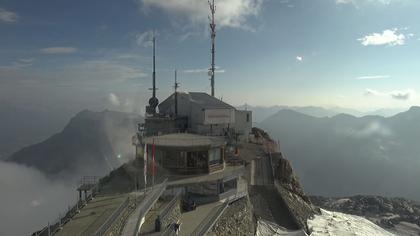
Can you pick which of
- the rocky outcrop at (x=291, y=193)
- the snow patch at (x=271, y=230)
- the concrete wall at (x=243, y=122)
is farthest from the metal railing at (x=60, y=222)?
the concrete wall at (x=243, y=122)

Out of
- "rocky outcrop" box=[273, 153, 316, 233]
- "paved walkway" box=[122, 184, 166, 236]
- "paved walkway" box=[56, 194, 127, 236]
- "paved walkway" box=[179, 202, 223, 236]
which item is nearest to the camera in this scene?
"paved walkway" box=[56, 194, 127, 236]

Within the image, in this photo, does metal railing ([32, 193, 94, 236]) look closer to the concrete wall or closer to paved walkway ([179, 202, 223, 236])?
paved walkway ([179, 202, 223, 236])

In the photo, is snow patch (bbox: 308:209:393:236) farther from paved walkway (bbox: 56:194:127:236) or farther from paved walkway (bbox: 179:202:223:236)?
paved walkway (bbox: 56:194:127:236)

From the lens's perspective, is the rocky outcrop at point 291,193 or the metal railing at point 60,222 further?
the rocky outcrop at point 291,193

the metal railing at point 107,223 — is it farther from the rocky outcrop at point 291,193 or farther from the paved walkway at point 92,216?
the rocky outcrop at point 291,193

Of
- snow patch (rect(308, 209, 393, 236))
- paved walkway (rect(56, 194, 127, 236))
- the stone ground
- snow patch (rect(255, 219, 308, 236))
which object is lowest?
snow patch (rect(308, 209, 393, 236))

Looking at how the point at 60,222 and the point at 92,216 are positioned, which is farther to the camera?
the point at 92,216

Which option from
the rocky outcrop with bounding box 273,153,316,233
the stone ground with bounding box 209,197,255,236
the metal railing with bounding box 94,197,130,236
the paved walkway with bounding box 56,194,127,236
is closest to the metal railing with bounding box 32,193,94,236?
the paved walkway with bounding box 56,194,127,236

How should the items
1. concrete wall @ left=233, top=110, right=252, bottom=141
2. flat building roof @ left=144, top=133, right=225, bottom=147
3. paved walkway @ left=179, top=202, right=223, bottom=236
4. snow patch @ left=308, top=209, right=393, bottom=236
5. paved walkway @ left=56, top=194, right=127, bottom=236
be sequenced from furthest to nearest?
1. concrete wall @ left=233, top=110, right=252, bottom=141
2. snow patch @ left=308, top=209, right=393, bottom=236
3. flat building roof @ left=144, top=133, right=225, bottom=147
4. paved walkway @ left=179, top=202, right=223, bottom=236
5. paved walkway @ left=56, top=194, right=127, bottom=236

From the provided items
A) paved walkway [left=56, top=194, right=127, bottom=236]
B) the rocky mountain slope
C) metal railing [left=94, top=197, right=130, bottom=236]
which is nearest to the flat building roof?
paved walkway [left=56, top=194, right=127, bottom=236]

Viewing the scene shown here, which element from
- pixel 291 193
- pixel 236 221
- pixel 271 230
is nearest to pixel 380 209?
pixel 291 193

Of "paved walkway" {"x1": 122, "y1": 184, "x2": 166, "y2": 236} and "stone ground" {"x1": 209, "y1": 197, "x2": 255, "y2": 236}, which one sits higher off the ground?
"paved walkway" {"x1": 122, "y1": 184, "x2": 166, "y2": 236}

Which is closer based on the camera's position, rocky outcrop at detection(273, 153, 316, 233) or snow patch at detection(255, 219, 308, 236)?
snow patch at detection(255, 219, 308, 236)

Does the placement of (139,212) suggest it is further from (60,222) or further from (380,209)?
(380,209)
